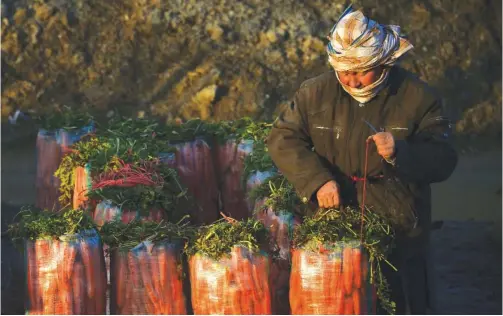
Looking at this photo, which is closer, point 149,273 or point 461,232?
point 149,273

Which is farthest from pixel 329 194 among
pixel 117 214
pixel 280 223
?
pixel 117 214

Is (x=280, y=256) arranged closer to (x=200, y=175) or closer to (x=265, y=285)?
(x=265, y=285)

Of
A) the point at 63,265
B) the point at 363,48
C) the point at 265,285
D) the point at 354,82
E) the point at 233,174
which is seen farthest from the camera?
the point at 233,174

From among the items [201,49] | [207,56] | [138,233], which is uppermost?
[201,49]

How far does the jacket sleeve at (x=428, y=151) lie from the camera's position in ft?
19.4

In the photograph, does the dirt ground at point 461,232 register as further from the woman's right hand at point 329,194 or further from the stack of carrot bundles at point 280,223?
the woman's right hand at point 329,194

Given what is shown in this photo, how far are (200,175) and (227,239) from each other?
2.34m

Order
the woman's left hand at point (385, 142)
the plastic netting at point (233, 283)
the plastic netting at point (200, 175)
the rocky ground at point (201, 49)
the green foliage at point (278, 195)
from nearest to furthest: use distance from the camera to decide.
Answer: the woman's left hand at point (385, 142)
the plastic netting at point (233, 283)
the green foliage at point (278, 195)
the plastic netting at point (200, 175)
the rocky ground at point (201, 49)

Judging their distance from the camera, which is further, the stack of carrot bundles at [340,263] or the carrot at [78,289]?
the carrot at [78,289]

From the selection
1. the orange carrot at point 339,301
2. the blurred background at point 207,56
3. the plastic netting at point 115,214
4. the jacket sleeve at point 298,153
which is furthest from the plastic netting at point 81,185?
the blurred background at point 207,56

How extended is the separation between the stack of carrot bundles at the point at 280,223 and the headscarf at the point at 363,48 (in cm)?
104

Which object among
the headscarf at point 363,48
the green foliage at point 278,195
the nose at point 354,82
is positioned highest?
the headscarf at point 363,48

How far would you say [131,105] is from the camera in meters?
13.8

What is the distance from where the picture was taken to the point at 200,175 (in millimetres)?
8352
